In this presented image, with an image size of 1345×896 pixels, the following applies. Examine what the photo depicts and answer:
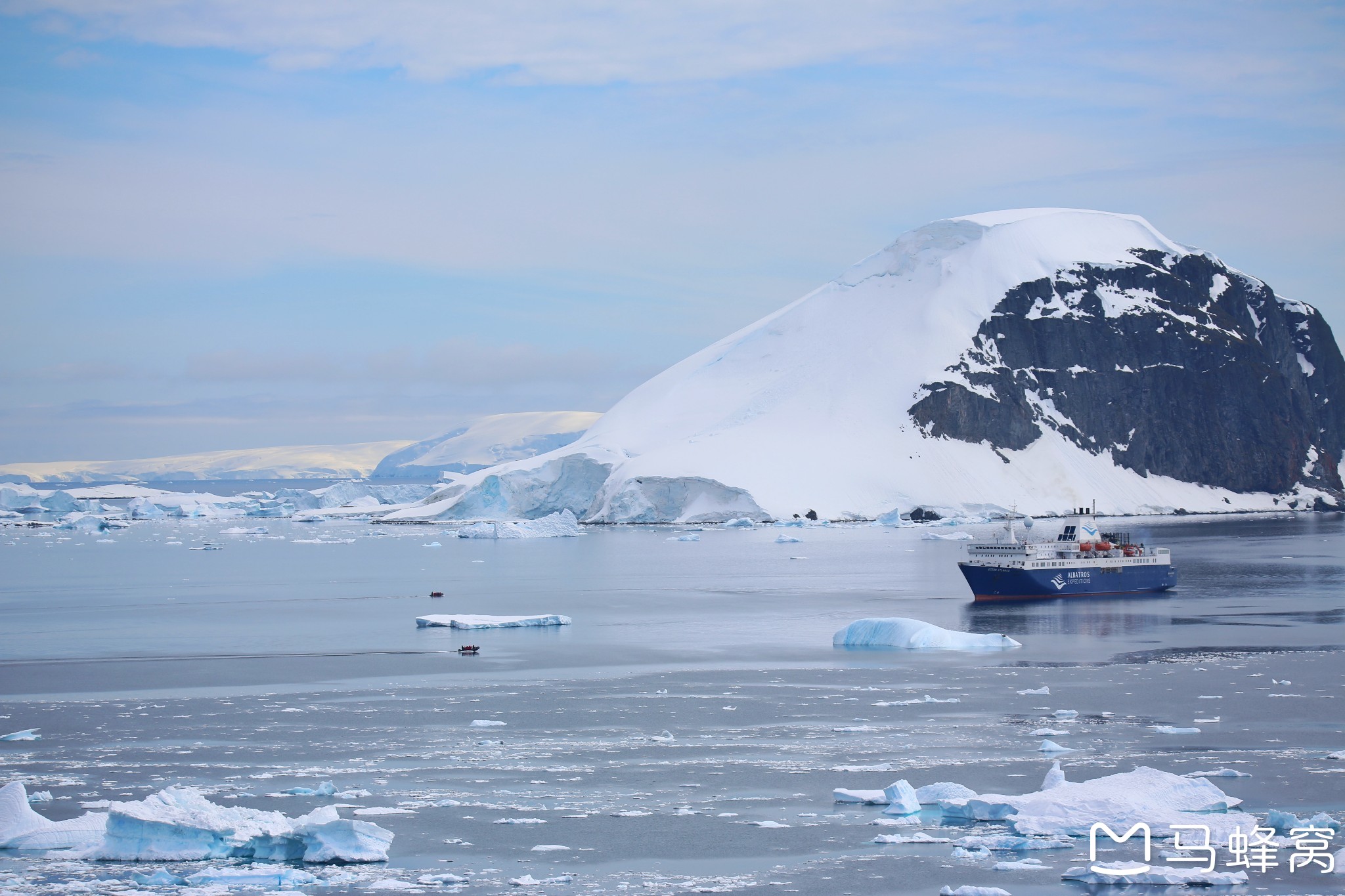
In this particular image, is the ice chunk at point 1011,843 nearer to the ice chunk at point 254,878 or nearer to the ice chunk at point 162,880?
the ice chunk at point 254,878

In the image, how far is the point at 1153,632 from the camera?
34.1 m

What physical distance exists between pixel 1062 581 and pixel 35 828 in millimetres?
36766

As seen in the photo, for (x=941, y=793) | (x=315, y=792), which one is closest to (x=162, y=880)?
(x=315, y=792)

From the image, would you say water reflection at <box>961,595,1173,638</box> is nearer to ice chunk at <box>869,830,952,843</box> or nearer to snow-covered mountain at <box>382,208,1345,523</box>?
ice chunk at <box>869,830,952,843</box>

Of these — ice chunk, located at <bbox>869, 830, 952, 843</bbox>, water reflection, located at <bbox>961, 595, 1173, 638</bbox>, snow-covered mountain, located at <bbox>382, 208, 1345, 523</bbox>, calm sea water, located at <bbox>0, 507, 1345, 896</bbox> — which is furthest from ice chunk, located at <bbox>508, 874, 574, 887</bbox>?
snow-covered mountain, located at <bbox>382, 208, 1345, 523</bbox>

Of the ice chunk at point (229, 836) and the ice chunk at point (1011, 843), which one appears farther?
the ice chunk at point (1011, 843)

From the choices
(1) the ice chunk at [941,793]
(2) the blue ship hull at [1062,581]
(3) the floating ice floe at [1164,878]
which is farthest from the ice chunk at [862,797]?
(2) the blue ship hull at [1062,581]

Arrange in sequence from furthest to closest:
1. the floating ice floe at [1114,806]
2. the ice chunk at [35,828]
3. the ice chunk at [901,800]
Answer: the ice chunk at [901,800] < the floating ice floe at [1114,806] < the ice chunk at [35,828]

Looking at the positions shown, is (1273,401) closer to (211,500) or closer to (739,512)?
(739,512)

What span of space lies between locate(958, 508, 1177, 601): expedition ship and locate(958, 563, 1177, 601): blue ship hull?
0.02 metres

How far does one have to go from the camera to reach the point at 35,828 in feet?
46.6

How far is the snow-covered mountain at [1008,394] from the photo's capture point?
110 metres

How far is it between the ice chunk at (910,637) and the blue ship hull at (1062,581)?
39.1 feet

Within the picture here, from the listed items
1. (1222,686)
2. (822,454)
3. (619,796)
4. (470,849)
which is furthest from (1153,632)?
(822,454)
